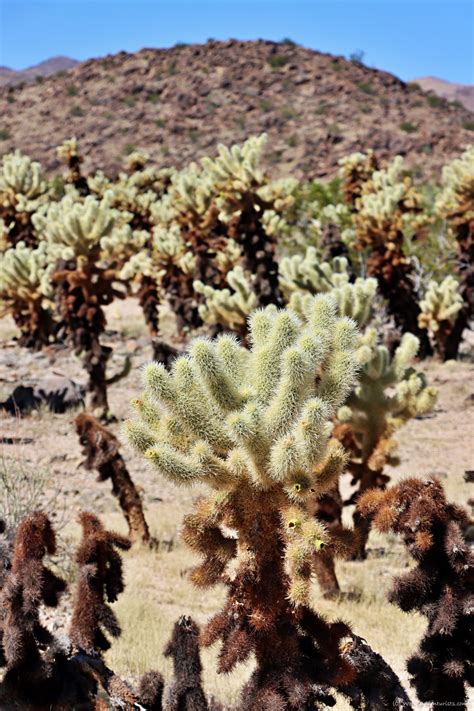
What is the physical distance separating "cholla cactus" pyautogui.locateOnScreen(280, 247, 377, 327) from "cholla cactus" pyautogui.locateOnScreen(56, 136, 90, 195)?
1040 centimetres

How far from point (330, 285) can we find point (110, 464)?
4783 mm

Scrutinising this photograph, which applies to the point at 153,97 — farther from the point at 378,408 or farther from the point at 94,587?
the point at 94,587

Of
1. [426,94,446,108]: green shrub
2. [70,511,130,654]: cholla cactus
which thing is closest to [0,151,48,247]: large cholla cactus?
[70,511,130,654]: cholla cactus

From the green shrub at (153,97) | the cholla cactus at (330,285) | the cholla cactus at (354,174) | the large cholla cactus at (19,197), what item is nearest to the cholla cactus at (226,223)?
the cholla cactus at (330,285)

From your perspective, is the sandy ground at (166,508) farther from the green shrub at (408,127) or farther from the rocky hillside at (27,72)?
the rocky hillside at (27,72)

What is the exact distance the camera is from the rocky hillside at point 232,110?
59562 millimetres

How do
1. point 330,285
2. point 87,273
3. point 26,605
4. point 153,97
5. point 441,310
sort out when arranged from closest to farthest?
point 26,605 → point 330,285 → point 87,273 → point 441,310 → point 153,97

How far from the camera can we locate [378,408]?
6.98 metres

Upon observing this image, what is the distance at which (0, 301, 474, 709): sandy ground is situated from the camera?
528 centimetres

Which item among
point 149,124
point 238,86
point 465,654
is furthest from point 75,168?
point 238,86

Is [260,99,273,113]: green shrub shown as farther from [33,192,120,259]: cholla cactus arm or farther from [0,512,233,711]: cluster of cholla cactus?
[0,512,233,711]: cluster of cholla cactus

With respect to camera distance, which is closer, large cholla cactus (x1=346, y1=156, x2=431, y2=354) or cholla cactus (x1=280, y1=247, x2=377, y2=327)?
cholla cactus (x1=280, y1=247, x2=377, y2=327)

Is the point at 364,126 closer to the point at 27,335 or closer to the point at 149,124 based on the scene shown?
Result: the point at 149,124

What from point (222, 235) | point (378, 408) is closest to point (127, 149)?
point (222, 235)
